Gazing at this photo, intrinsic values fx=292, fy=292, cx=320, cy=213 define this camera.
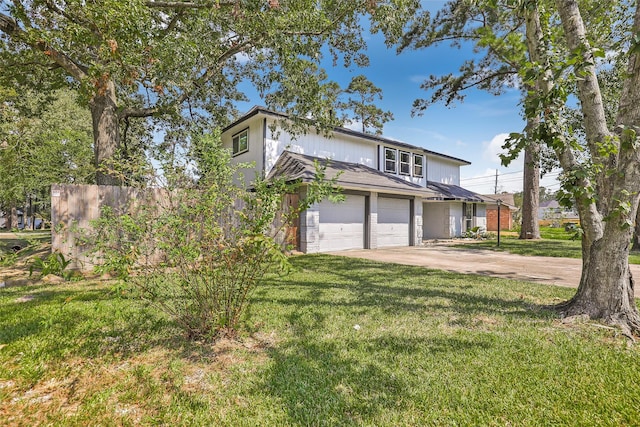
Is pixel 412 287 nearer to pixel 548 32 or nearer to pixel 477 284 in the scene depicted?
pixel 477 284

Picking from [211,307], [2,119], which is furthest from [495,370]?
[2,119]

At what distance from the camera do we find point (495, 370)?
8.99 feet

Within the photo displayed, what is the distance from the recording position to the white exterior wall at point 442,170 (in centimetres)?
2039

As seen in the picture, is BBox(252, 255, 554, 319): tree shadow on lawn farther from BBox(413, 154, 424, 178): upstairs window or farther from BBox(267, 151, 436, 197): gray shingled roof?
BBox(413, 154, 424, 178): upstairs window

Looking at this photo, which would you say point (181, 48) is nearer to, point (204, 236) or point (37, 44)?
point (37, 44)

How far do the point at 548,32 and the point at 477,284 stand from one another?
4.63 metres

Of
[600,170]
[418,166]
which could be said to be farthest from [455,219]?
[600,170]

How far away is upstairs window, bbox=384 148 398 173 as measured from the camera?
662 inches

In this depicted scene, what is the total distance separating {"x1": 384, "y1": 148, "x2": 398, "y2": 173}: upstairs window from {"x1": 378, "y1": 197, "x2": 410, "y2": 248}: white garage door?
2503mm

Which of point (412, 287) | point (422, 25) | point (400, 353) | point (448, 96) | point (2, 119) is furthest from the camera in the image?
point (448, 96)

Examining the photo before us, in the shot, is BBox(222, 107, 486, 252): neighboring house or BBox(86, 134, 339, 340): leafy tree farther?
BBox(222, 107, 486, 252): neighboring house

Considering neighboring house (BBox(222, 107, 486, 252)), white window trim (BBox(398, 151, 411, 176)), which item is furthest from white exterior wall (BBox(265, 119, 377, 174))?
white window trim (BBox(398, 151, 411, 176))

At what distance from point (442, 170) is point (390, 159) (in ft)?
21.1

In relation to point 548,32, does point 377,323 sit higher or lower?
lower
